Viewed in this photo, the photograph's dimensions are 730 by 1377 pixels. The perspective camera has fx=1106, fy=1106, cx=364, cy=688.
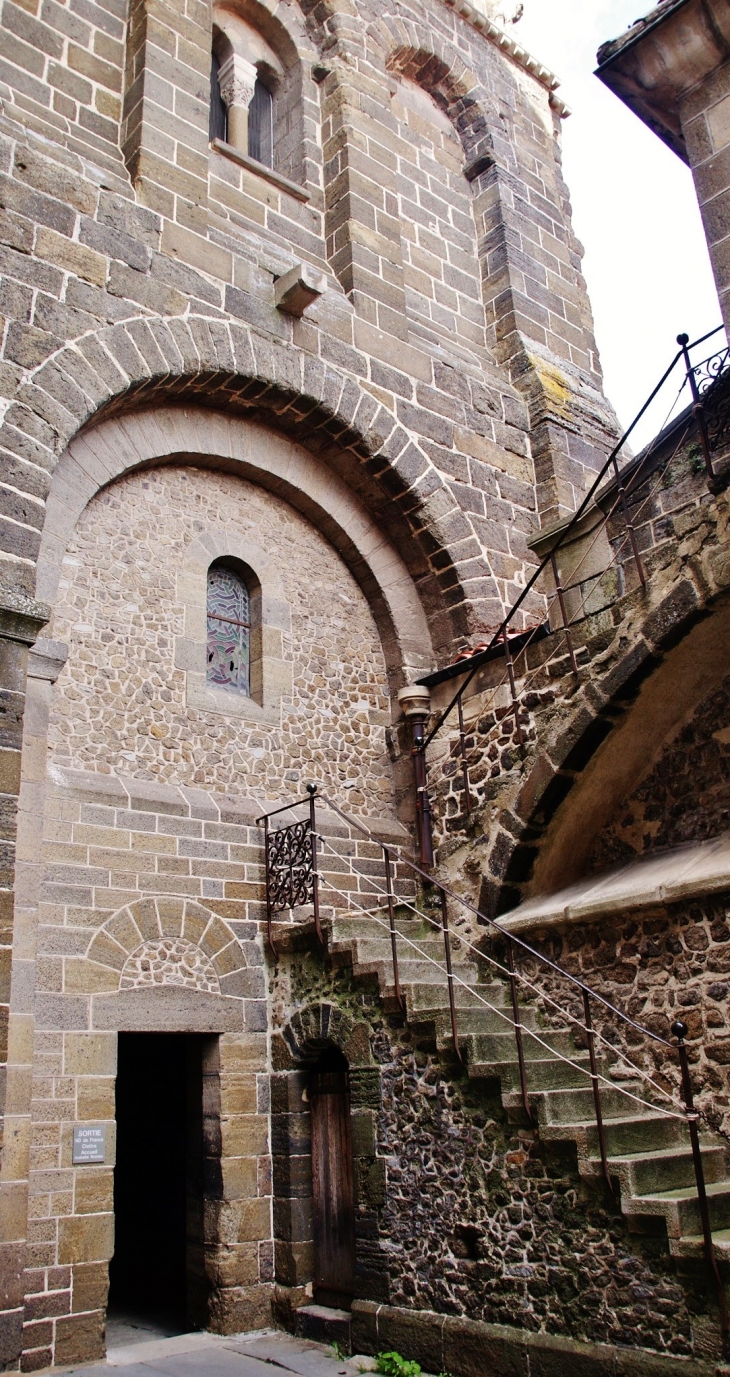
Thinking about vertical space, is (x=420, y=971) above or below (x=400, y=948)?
below

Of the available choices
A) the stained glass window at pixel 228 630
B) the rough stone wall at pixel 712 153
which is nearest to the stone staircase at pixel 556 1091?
the stained glass window at pixel 228 630

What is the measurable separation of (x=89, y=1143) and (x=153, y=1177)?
2940mm

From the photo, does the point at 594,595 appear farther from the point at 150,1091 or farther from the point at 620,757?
the point at 150,1091

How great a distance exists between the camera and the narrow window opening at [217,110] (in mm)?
10242

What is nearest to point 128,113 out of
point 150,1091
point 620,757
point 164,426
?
point 164,426

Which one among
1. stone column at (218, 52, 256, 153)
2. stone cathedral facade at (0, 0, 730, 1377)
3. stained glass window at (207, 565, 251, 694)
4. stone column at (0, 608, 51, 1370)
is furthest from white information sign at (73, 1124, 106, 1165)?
stone column at (218, 52, 256, 153)

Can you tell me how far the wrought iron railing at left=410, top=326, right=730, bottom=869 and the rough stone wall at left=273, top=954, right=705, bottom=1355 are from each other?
188 cm

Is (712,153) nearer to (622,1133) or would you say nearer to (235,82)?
(235,82)

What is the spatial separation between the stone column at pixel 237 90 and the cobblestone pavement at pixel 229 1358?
31.2 ft

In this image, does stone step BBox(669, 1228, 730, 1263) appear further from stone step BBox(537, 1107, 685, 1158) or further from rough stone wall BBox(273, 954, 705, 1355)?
stone step BBox(537, 1107, 685, 1158)

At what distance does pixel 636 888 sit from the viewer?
6.76m

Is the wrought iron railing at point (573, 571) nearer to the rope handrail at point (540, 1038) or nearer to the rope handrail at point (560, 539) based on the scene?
the rope handrail at point (560, 539)

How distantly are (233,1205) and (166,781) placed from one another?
2.74 meters

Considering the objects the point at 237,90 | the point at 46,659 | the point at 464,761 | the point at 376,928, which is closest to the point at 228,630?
the point at 46,659
